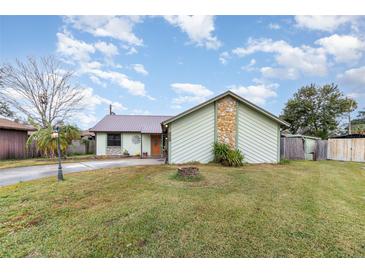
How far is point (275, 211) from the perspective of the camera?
3.88m

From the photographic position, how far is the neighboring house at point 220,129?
406 inches

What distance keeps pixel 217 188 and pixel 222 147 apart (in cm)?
483

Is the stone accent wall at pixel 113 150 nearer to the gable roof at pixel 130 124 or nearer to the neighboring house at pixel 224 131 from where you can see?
the gable roof at pixel 130 124

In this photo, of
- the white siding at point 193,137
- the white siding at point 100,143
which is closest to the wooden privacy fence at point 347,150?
the white siding at point 193,137

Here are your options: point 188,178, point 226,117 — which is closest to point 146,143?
point 226,117

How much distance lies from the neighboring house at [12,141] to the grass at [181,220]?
38.9 ft

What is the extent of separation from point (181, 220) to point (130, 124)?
15.7 m

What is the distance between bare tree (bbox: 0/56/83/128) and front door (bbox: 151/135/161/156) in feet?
36.2

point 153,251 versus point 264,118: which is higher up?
point 264,118

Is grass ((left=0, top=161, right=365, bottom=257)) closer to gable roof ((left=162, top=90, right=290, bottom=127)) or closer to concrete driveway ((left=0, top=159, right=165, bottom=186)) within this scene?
concrete driveway ((left=0, top=159, right=165, bottom=186))

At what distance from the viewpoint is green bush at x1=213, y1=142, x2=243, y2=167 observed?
9570mm

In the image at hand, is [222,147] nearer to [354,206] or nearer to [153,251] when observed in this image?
[354,206]

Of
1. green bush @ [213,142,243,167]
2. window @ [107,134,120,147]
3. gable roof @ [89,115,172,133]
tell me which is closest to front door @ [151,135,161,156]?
gable roof @ [89,115,172,133]
